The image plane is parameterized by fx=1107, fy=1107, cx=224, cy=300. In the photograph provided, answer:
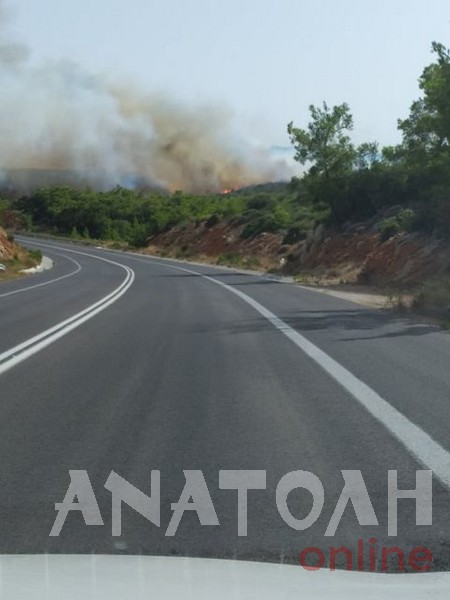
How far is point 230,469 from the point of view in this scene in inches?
307

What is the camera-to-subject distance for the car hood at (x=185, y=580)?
466 centimetres

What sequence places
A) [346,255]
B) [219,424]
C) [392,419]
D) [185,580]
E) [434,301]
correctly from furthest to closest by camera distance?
[346,255], [434,301], [392,419], [219,424], [185,580]

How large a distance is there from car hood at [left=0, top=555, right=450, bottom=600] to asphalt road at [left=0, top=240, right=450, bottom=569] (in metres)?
0.34

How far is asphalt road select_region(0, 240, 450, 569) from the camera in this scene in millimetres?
6199

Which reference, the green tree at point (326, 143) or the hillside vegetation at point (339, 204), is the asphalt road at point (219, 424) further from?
the green tree at point (326, 143)

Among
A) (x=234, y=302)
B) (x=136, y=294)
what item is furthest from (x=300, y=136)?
(x=234, y=302)

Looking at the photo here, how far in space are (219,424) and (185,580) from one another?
4.69 m

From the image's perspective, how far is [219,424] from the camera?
31.6ft

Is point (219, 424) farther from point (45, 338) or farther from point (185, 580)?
point (45, 338)

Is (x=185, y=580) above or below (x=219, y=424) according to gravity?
above

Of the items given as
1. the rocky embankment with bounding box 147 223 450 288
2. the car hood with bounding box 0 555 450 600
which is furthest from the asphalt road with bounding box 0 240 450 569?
the rocky embankment with bounding box 147 223 450 288

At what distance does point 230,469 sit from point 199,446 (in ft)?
2.78

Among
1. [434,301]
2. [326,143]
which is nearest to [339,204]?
[326,143]

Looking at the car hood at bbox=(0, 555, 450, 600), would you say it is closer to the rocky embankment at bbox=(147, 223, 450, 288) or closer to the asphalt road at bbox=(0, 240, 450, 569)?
the asphalt road at bbox=(0, 240, 450, 569)
